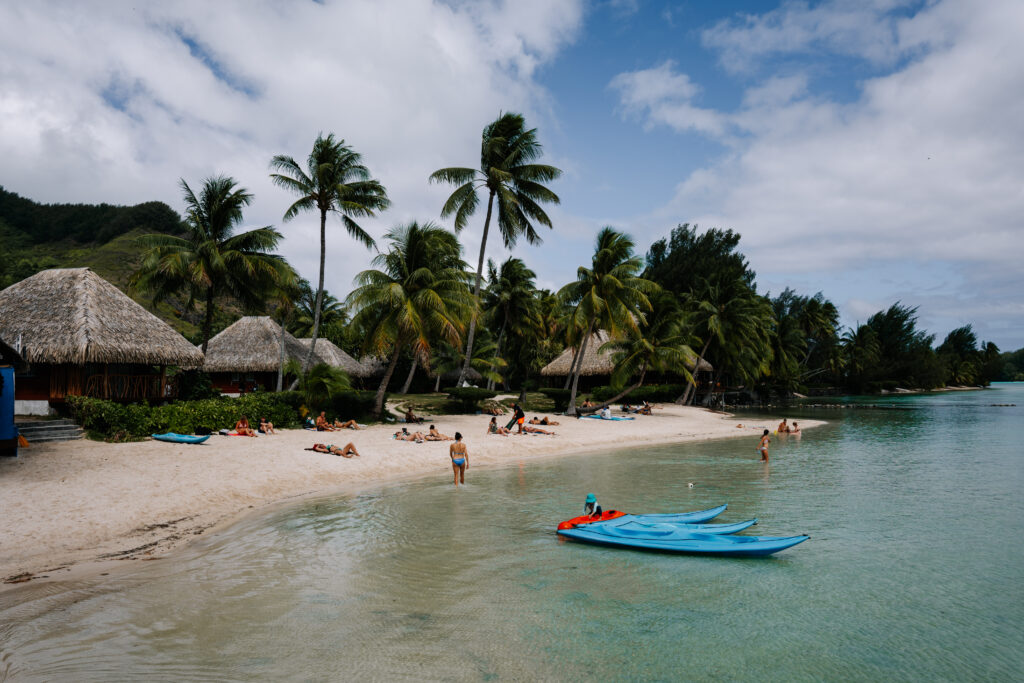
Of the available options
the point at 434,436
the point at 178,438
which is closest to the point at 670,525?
the point at 434,436

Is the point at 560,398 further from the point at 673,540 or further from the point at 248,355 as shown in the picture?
the point at 673,540

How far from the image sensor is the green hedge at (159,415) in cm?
1474

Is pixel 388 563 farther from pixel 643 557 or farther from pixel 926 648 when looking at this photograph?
pixel 926 648

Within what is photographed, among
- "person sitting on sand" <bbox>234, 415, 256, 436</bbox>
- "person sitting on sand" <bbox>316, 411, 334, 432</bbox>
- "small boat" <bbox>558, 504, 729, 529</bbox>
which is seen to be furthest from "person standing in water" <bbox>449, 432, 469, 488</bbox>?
"person sitting on sand" <bbox>316, 411, 334, 432</bbox>

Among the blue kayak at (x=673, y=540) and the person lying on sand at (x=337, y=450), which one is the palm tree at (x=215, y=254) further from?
the blue kayak at (x=673, y=540)

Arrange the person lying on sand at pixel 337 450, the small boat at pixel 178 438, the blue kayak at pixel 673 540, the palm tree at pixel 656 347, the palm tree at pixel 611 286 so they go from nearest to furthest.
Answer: the blue kayak at pixel 673 540 → the small boat at pixel 178 438 → the person lying on sand at pixel 337 450 → the palm tree at pixel 611 286 → the palm tree at pixel 656 347

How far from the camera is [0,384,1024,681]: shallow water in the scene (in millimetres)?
5316

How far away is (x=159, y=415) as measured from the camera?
1542cm

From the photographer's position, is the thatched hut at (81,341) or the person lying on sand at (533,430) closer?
the thatched hut at (81,341)

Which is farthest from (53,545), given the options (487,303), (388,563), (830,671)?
(487,303)

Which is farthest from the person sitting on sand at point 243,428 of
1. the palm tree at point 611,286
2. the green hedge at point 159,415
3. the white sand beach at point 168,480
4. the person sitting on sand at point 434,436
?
the palm tree at point 611,286

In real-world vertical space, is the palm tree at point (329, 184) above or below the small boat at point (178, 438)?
above

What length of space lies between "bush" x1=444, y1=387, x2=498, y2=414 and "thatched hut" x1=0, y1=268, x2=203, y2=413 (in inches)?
443

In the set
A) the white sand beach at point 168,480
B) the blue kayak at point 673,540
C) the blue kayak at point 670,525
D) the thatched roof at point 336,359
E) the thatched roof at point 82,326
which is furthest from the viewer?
the thatched roof at point 336,359
